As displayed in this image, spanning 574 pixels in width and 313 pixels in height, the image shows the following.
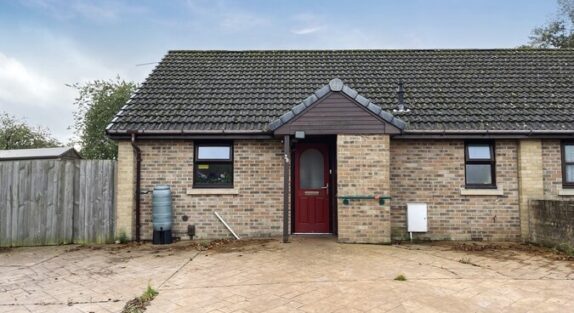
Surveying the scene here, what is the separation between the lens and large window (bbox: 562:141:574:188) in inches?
356

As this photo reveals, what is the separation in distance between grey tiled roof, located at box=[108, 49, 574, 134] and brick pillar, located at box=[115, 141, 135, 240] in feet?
2.08

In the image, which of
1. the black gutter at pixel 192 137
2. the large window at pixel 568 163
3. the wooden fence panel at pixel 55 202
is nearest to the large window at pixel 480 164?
the large window at pixel 568 163

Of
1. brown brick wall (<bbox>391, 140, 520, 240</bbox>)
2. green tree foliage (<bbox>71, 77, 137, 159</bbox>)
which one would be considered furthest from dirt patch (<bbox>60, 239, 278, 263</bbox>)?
green tree foliage (<bbox>71, 77, 137, 159</bbox>)

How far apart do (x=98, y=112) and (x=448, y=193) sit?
2072 cm

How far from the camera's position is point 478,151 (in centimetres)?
917

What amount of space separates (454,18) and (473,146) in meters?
7.99

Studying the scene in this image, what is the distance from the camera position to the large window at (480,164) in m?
9.11

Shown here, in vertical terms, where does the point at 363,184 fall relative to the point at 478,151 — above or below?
below

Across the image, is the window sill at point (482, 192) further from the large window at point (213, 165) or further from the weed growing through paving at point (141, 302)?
the weed growing through paving at point (141, 302)

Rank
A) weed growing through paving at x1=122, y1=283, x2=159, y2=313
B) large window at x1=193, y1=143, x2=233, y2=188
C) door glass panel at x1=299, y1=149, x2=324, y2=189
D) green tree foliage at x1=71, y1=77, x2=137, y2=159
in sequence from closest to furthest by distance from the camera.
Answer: weed growing through paving at x1=122, y1=283, x2=159, y2=313 < large window at x1=193, y1=143, x2=233, y2=188 < door glass panel at x1=299, y1=149, x2=324, y2=189 < green tree foliage at x1=71, y1=77, x2=137, y2=159

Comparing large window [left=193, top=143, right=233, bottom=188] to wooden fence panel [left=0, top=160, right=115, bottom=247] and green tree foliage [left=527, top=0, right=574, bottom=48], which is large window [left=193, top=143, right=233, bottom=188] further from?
green tree foliage [left=527, top=0, right=574, bottom=48]

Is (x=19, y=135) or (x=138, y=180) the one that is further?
(x=19, y=135)

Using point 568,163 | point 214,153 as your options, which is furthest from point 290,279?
point 568,163

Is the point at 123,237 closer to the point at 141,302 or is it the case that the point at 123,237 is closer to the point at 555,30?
the point at 141,302
